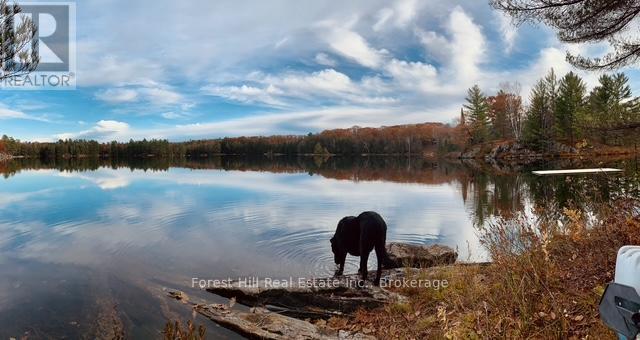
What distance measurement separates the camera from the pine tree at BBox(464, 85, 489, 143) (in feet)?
278

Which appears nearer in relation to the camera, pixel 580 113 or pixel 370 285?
pixel 370 285

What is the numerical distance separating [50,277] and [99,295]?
244cm

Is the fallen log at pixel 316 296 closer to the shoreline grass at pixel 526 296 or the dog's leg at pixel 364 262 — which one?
the dog's leg at pixel 364 262

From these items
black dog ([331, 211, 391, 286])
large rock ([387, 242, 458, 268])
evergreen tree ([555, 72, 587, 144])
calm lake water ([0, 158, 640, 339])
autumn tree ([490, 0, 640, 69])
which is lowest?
calm lake water ([0, 158, 640, 339])

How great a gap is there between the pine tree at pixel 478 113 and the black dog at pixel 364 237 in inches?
3304

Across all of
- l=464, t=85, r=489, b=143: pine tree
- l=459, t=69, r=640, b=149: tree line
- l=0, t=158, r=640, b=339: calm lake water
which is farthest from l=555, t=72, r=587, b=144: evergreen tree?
l=0, t=158, r=640, b=339: calm lake water

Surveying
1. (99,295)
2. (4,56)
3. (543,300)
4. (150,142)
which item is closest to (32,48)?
(4,56)

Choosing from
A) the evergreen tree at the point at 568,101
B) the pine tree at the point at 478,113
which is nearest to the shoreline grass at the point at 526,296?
the evergreen tree at the point at 568,101

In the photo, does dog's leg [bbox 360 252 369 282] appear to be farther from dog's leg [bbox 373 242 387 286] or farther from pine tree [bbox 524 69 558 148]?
pine tree [bbox 524 69 558 148]

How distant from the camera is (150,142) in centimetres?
18088

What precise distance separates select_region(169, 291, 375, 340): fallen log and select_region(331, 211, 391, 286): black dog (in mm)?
2291

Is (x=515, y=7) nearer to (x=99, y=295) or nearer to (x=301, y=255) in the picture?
(x=301, y=255)

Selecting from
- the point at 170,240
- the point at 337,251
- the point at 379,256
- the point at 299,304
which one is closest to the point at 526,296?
the point at 379,256

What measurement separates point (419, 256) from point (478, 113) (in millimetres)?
83078
